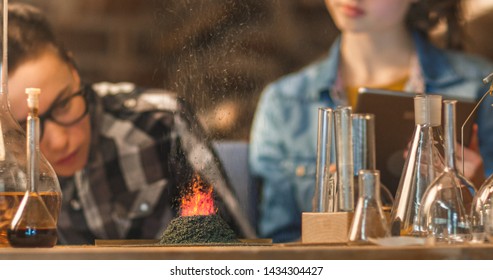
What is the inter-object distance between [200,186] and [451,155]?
33 centimetres

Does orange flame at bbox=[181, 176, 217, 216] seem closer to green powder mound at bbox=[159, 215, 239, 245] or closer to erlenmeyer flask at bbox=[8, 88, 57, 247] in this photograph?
green powder mound at bbox=[159, 215, 239, 245]

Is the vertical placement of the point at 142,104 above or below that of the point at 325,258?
above

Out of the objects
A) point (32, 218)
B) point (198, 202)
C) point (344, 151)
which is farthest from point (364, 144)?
point (32, 218)

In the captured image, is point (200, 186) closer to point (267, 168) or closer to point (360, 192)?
point (360, 192)

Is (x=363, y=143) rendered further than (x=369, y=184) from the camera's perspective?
Yes

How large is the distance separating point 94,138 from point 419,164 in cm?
96

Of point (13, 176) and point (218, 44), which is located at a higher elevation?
point (218, 44)

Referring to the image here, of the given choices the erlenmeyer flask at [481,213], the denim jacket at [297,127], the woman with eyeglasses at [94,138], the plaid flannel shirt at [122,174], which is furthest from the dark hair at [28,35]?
the erlenmeyer flask at [481,213]

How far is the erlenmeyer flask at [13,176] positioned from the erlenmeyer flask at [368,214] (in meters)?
0.38

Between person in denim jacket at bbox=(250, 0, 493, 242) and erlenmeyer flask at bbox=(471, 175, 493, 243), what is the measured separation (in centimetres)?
85

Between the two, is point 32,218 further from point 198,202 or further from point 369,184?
point 369,184

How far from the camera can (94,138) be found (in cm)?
196

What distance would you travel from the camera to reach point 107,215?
1.95m
